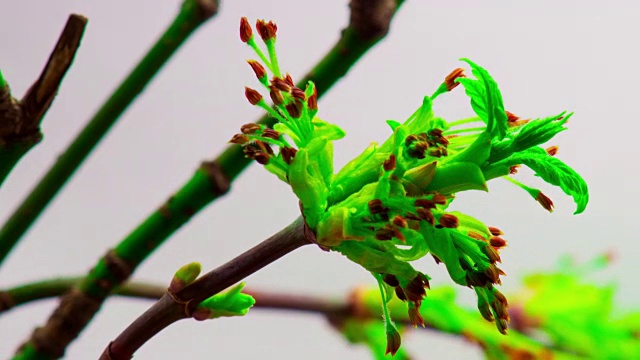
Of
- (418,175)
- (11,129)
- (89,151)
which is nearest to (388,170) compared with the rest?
(418,175)

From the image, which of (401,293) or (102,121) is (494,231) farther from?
(102,121)

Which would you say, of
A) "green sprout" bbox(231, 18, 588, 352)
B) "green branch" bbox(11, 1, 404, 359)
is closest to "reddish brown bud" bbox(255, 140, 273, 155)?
"green sprout" bbox(231, 18, 588, 352)

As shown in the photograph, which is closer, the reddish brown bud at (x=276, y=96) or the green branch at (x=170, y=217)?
the reddish brown bud at (x=276, y=96)

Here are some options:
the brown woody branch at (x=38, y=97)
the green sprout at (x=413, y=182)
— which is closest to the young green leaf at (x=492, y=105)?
the green sprout at (x=413, y=182)

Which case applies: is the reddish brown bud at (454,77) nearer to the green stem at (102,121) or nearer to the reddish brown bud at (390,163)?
the reddish brown bud at (390,163)

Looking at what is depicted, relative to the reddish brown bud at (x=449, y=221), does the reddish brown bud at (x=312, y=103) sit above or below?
above

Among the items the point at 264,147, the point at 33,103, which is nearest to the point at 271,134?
the point at 264,147
